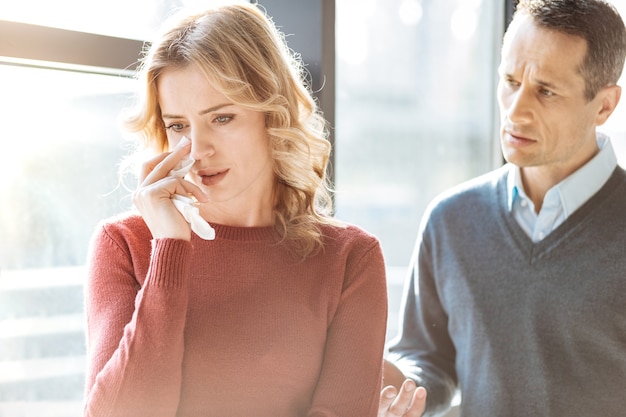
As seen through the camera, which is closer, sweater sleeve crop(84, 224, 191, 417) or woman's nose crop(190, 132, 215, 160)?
sweater sleeve crop(84, 224, 191, 417)

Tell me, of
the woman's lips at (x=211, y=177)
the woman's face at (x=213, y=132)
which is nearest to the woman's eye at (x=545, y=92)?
Result: the woman's face at (x=213, y=132)

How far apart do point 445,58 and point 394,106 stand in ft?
0.94

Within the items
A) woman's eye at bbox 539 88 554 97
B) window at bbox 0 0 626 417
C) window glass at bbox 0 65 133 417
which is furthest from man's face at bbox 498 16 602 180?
window glass at bbox 0 65 133 417

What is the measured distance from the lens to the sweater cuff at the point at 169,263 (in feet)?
4.16

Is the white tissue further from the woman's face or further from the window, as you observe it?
the window

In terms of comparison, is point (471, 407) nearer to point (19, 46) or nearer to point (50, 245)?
point (50, 245)

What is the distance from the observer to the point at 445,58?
264cm

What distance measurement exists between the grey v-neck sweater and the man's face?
0.17 metres

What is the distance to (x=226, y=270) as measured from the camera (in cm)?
142

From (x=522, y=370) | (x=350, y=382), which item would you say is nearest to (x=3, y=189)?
(x=350, y=382)

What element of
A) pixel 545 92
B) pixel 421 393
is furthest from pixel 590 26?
pixel 421 393

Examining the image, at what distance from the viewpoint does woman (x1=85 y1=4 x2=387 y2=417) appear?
1267 millimetres

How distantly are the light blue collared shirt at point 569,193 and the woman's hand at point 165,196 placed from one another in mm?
950

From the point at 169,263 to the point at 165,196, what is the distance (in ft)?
0.38
